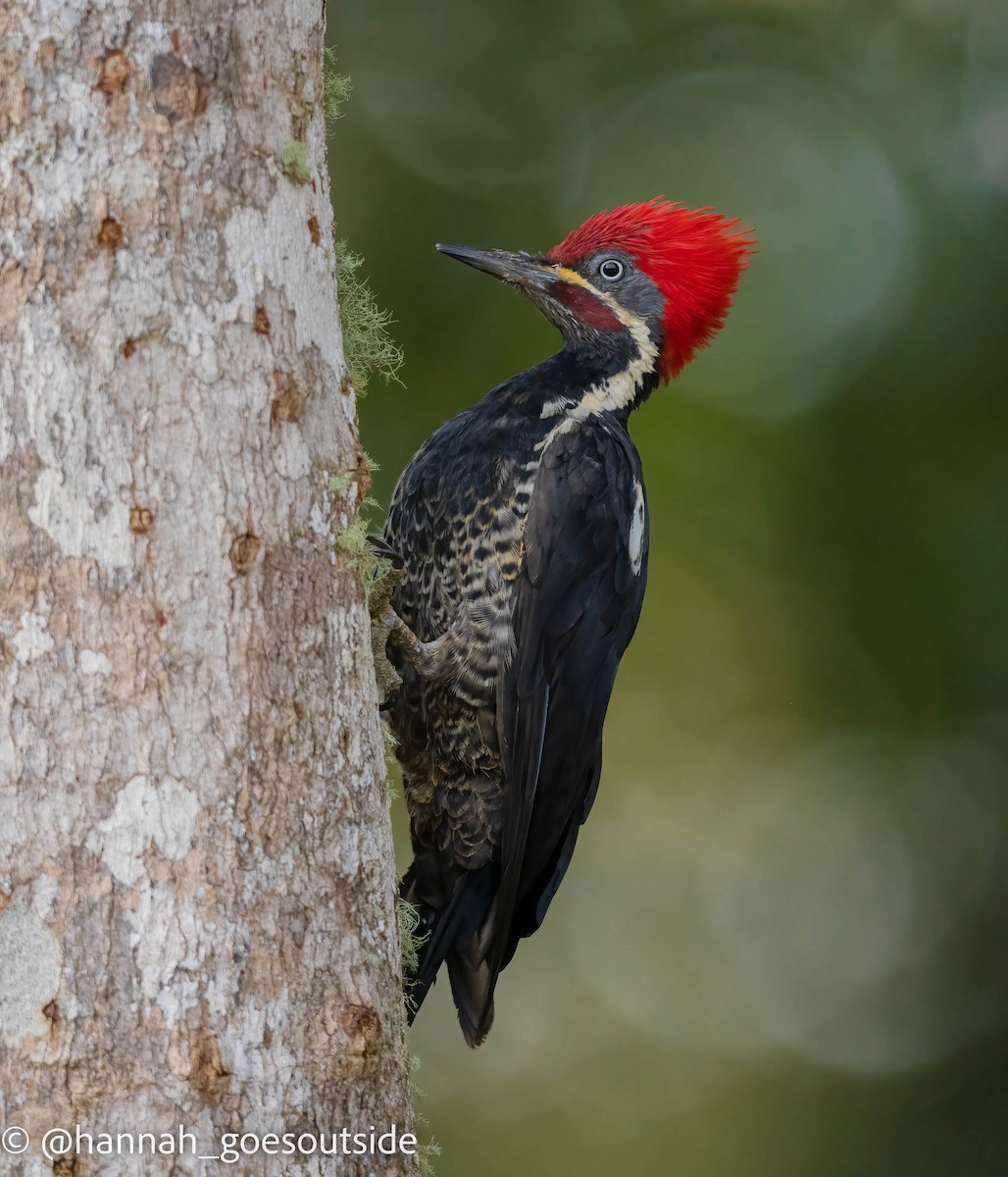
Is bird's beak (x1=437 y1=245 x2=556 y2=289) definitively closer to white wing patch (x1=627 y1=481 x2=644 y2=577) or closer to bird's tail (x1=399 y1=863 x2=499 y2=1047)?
white wing patch (x1=627 y1=481 x2=644 y2=577)

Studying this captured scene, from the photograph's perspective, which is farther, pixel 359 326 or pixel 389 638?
pixel 389 638

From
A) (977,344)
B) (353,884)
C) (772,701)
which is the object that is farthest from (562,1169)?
(353,884)

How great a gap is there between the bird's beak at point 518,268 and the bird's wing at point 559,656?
500 mm

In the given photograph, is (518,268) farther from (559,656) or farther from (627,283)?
(559,656)

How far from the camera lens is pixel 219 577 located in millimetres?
1652

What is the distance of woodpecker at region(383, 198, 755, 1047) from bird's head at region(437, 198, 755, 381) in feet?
0.79

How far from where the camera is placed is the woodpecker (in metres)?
2.90

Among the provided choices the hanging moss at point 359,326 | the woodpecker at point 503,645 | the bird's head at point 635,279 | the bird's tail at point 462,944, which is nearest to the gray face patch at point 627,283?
the bird's head at point 635,279

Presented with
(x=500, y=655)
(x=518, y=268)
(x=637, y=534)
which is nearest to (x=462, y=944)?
(x=500, y=655)

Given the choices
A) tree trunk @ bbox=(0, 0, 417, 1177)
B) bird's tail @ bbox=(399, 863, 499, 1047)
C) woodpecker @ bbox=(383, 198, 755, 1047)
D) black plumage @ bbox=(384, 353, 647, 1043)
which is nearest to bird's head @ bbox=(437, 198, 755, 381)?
woodpecker @ bbox=(383, 198, 755, 1047)

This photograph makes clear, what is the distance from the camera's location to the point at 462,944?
2955 millimetres

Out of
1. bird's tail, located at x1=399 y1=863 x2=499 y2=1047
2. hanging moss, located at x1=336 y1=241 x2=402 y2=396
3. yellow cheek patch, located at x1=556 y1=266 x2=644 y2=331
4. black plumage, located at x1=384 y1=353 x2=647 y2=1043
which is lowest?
bird's tail, located at x1=399 y1=863 x2=499 y2=1047

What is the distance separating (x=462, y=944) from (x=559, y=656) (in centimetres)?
69

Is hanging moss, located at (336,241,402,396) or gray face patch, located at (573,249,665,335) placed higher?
gray face patch, located at (573,249,665,335)
